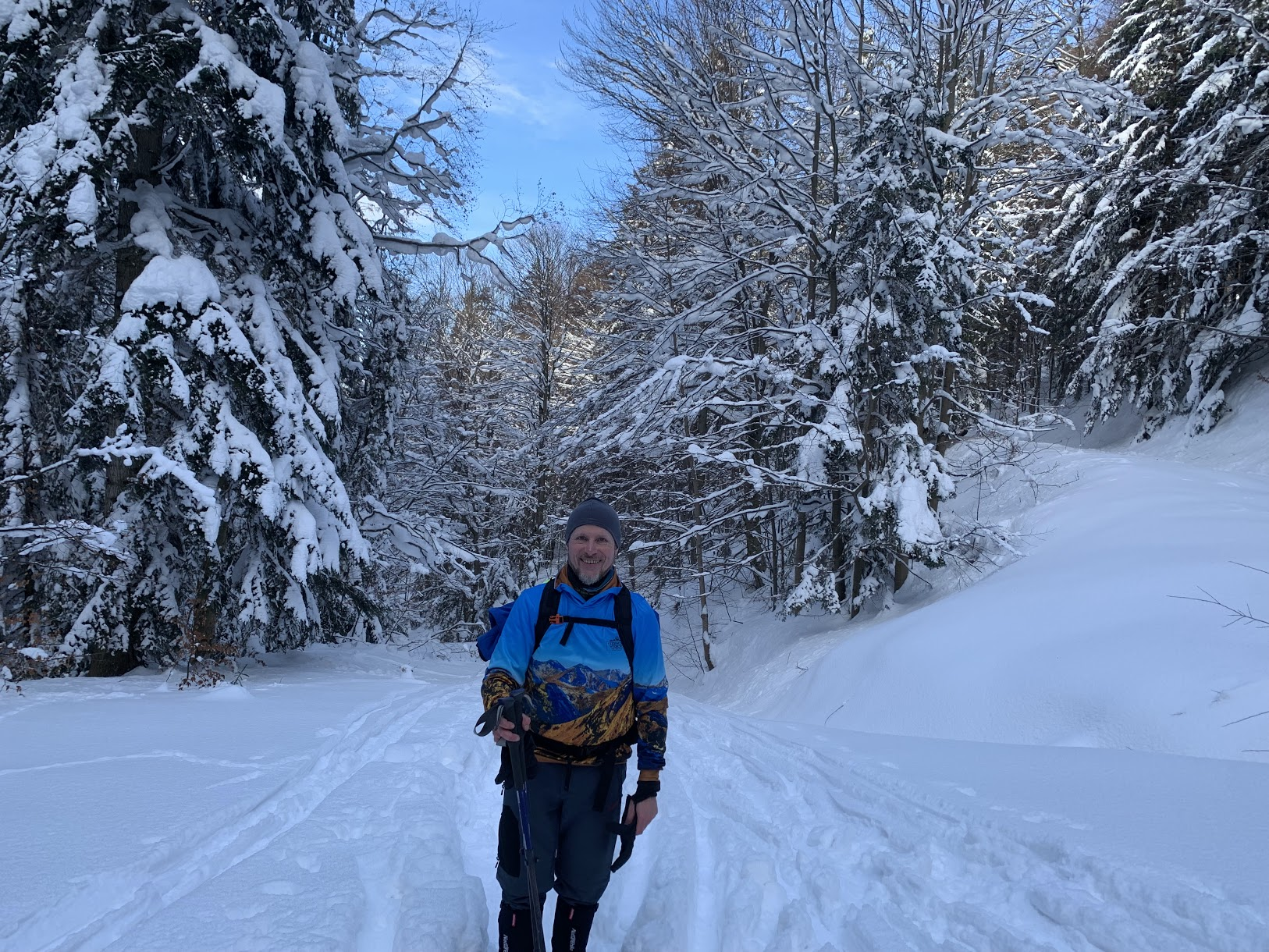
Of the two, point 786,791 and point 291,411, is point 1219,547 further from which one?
point 291,411

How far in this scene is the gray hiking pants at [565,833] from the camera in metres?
2.80

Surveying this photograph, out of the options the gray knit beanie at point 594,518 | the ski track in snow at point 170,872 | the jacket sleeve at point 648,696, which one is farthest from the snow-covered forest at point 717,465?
the gray knit beanie at point 594,518

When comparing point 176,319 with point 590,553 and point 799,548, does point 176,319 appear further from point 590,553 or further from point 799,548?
point 799,548

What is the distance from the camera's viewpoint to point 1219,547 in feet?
23.7

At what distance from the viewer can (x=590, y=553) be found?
9.34 ft

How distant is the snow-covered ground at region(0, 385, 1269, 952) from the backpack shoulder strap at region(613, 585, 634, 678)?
130 cm

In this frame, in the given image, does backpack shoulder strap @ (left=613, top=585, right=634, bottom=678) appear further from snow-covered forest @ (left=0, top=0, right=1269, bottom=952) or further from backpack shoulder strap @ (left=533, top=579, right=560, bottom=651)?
snow-covered forest @ (left=0, top=0, right=1269, bottom=952)

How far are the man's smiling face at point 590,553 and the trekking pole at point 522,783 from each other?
0.49m

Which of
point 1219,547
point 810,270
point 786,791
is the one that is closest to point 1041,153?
point 810,270

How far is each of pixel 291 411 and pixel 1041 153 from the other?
68.5ft

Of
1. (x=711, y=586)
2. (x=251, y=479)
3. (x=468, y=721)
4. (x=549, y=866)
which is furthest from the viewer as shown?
(x=711, y=586)

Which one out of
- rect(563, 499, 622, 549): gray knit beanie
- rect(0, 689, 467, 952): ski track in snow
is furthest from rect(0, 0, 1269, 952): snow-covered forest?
rect(563, 499, 622, 549): gray knit beanie

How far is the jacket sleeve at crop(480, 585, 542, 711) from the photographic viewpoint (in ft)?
8.98

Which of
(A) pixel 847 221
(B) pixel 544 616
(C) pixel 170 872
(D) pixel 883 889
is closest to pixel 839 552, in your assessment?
(A) pixel 847 221
